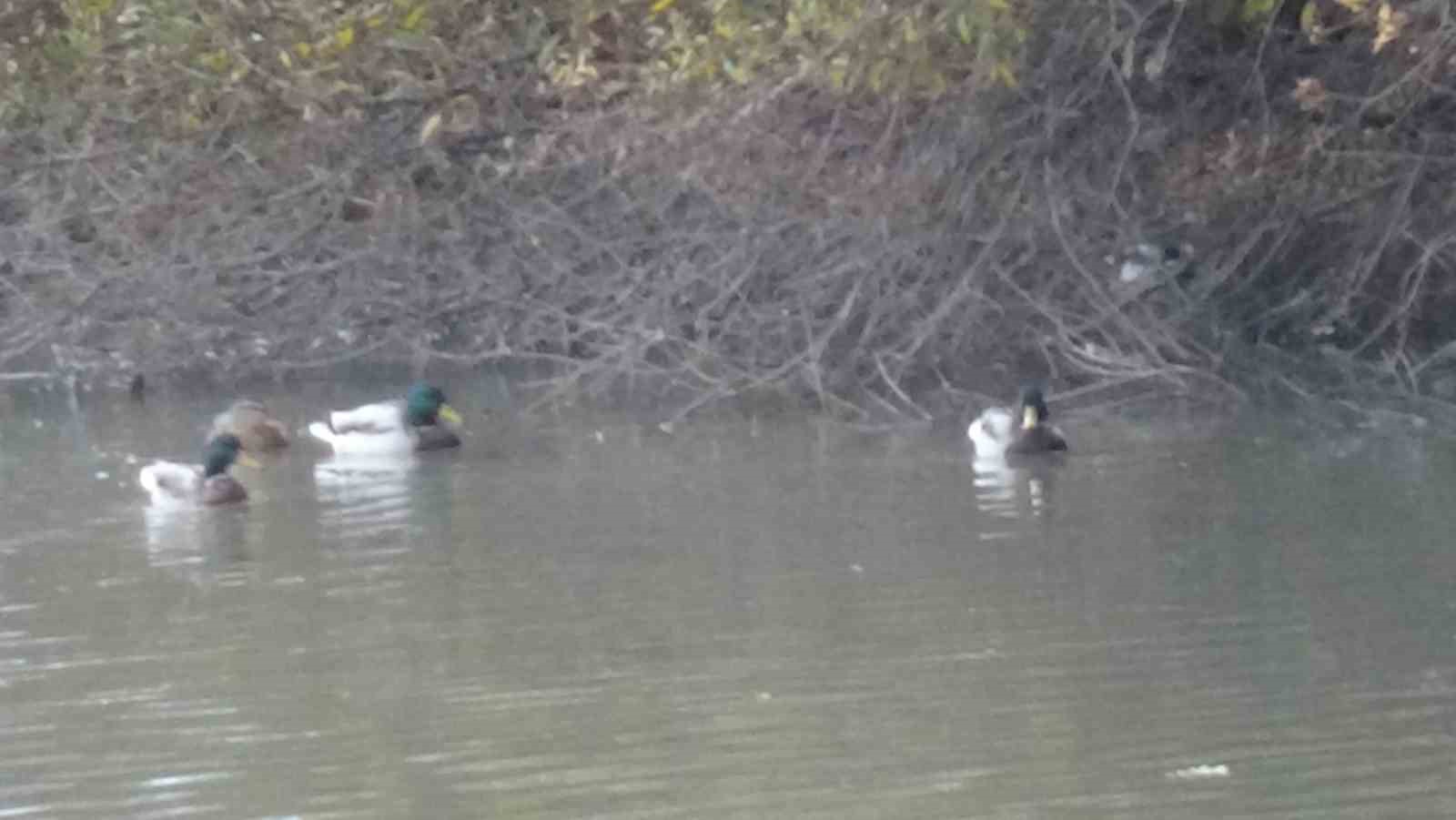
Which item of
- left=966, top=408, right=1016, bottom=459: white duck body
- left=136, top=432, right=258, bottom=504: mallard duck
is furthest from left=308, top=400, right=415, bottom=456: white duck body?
left=966, top=408, right=1016, bottom=459: white duck body

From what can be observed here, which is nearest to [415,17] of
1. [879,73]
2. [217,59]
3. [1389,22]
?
[217,59]

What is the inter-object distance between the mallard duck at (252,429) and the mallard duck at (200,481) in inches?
61.9

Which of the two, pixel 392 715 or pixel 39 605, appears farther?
pixel 39 605

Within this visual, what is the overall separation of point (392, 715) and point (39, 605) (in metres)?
2.75

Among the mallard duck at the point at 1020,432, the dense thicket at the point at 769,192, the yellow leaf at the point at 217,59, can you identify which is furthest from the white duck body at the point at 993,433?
the yellow leaf at the point at 217,59

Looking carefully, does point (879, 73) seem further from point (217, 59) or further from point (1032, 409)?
point (217, 59)

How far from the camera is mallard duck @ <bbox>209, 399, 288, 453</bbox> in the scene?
1625cm

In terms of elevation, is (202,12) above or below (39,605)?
above

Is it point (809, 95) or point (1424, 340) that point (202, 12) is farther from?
point (1424, 340)

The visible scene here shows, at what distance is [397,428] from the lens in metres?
16.3

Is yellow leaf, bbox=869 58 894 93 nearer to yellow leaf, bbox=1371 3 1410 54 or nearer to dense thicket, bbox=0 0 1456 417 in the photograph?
dense thicket, bbox=0 0 1456 417

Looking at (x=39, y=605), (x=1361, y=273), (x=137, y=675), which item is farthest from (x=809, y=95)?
(x=137, y=675)

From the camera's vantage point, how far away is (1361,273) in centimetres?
1567

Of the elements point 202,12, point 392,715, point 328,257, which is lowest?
point 392,715
